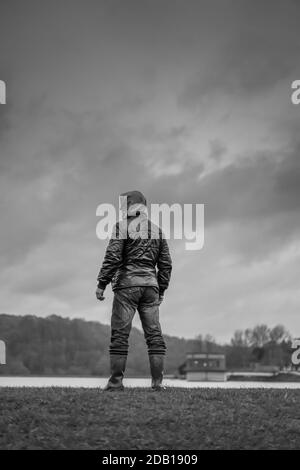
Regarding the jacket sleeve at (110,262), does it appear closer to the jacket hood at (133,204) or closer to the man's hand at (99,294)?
the man's hand at (99,294)

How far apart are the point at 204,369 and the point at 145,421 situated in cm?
9135

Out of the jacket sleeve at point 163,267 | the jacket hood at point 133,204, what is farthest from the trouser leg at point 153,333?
the jacket hood at point 133,204

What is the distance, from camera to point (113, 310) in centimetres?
1000

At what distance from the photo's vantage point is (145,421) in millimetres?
7543

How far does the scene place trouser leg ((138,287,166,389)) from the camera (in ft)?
32.5

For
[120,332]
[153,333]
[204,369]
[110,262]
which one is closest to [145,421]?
[120,332]

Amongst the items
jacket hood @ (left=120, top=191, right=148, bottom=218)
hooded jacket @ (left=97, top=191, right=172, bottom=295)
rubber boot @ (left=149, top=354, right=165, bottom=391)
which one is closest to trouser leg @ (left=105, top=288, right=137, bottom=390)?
hooded jacket @ (left=97, top=191, right=172, bottom=295)

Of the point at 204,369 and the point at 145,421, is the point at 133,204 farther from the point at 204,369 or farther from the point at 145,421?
the point at 204,369

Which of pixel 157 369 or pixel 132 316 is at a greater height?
pixel 132 316

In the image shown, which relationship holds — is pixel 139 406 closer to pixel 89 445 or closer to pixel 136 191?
pixel 89 445

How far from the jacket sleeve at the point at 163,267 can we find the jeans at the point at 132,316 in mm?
333

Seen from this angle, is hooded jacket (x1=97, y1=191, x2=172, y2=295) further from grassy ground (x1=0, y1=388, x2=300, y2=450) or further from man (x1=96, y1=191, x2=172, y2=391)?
grassy ground (x1=0, y1=388, x2=300, y2=450)
